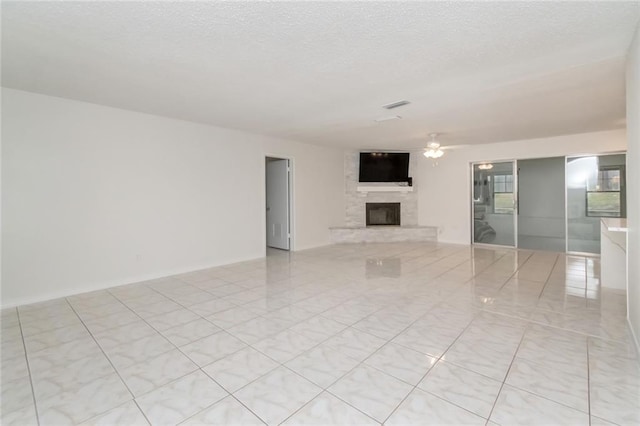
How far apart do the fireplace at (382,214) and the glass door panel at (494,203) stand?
196 cm

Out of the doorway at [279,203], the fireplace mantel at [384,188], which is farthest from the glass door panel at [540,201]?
the doorway at [279,203]

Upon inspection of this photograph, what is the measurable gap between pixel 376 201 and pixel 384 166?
3.20 ft

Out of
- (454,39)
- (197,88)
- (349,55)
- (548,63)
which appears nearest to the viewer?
(454,39)

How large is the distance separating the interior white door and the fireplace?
8.61 feet

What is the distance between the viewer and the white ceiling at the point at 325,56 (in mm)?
1985

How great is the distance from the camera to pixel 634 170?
229 centimetres

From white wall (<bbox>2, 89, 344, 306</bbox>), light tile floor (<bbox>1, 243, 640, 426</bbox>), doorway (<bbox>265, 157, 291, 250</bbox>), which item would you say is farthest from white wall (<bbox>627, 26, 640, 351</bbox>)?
doorway (<bbox>265, 157, 291, 250</bbox>)

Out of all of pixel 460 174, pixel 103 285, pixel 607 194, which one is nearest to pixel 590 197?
pixel 607 194

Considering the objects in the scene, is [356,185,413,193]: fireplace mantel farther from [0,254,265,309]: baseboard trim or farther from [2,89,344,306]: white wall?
[0,254,265,309]: baseboard trim

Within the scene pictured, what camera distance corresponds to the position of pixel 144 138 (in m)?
4.33

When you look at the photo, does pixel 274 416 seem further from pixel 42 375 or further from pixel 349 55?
pixel 349 55

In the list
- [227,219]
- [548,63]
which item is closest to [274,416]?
[548,63]

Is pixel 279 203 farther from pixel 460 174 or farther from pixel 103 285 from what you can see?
pixel 460 174

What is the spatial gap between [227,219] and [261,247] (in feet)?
3.18
